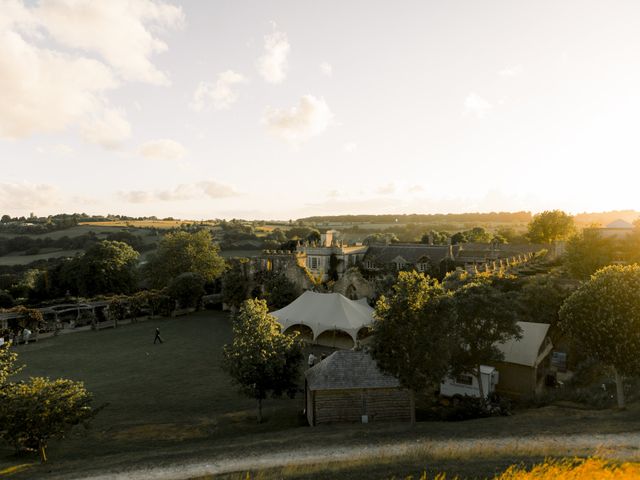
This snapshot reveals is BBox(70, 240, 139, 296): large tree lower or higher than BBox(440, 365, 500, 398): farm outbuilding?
higher

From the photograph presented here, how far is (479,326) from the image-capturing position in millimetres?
17344

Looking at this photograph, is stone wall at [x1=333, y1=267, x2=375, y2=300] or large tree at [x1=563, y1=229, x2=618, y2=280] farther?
large tree at [x1=563, y1=229, x2=618, y2=280]

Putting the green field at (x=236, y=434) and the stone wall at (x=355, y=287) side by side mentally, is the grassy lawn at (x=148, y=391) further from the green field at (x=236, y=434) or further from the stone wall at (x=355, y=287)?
the stone wall at (x=355, y=287)

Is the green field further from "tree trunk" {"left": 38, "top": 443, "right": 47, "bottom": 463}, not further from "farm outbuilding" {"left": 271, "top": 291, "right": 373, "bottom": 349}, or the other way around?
"farm outbuilding" {"left": 271, "top": 291, "right": 373, "bottom": 349}

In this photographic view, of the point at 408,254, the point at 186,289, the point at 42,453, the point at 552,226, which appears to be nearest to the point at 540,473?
the point at 42,453

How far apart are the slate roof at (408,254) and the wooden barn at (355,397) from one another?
1214 inches

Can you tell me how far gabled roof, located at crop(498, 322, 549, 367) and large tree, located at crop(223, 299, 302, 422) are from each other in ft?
34.5

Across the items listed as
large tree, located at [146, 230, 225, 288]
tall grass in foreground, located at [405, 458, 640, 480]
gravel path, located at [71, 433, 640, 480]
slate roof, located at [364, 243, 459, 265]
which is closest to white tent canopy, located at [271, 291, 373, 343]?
gravel path, located at [71, 433, 640, 480]

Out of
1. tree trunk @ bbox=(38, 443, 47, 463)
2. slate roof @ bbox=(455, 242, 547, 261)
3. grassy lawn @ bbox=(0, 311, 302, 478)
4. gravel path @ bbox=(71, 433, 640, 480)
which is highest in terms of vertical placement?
slate roof @ bbox=(455, 242, 547, 261)

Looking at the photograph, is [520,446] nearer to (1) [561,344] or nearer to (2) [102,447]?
(2) [102,447]

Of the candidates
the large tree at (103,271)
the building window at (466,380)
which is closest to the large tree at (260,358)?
A: the building window at (466,380)

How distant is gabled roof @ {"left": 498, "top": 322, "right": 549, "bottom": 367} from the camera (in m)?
19.2

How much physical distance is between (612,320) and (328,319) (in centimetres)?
1680

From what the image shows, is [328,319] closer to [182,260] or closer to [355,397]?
[355,397]
